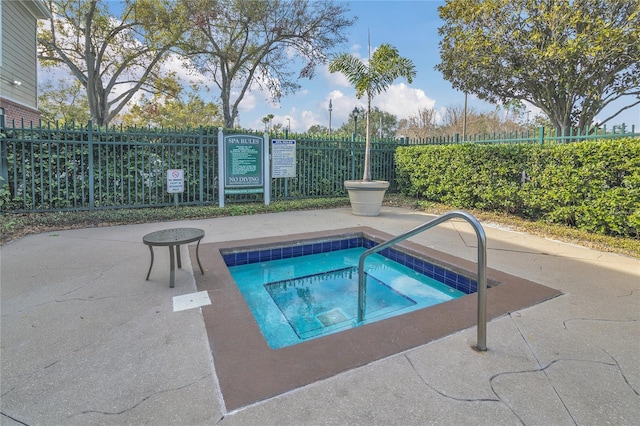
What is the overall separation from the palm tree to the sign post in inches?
167

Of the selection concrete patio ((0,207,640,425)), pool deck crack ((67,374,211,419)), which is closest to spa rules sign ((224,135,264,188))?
concrete patio ((0,207,640,425))

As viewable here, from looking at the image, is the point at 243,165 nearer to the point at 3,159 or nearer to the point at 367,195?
the point at 367,195

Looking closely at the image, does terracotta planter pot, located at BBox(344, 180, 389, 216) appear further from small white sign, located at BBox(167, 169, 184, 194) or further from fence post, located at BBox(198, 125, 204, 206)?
small white sign, located at BBox(167, 169, 184, 194)

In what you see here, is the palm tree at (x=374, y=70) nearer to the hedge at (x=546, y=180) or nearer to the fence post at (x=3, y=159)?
the hedge at (x=546, y=180)

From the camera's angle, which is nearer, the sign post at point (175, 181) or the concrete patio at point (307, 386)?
the concrete patio at point (307, 386)

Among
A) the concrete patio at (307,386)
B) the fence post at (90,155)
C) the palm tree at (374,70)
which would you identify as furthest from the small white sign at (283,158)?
the concrete patio at (307,386)

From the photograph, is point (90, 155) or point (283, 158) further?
point (283, 158)

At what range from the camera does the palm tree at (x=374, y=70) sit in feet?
24.9

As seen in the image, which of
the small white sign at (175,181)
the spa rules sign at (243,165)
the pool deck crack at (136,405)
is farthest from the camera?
the spa rules sign at (243,165)

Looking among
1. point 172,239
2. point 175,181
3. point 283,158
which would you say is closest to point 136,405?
point 172,239

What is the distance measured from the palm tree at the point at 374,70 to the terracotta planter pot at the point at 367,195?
1.34 feet

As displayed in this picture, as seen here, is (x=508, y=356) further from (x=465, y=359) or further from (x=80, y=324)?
(x=80, y=324)

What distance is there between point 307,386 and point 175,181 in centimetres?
642

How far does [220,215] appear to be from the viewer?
24.0 feet
